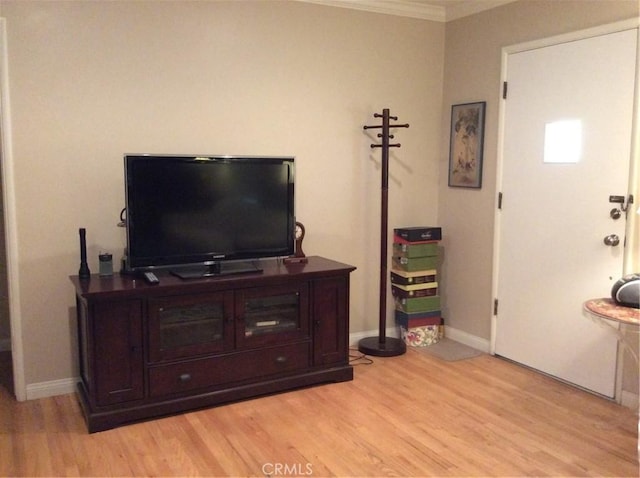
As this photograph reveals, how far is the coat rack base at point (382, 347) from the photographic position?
4.02m

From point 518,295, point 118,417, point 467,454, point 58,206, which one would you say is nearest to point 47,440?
point 118,417

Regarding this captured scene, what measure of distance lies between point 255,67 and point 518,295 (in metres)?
2.27

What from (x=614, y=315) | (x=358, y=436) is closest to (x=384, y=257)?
(x=358, y=436)

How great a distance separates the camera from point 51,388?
11.0ft

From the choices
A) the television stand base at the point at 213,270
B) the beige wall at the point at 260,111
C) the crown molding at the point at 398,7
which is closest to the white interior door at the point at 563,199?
the beige wall at the point at 260,111

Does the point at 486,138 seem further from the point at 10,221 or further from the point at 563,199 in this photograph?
the point at 10,221

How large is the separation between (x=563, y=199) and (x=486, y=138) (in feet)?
2.53

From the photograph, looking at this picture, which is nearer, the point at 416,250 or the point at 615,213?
the point at 615,213

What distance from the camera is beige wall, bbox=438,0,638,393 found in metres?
3.75

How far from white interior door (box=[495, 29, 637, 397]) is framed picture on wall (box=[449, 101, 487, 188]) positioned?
0.75ft

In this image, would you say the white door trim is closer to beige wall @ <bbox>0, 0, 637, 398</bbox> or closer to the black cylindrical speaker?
beige wall @ <bbox>0, 0, 637, 398</bbox>

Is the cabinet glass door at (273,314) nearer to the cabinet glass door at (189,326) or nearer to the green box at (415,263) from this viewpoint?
the cabinet glass door at (189,326)

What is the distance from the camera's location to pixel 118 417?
2.95 meters

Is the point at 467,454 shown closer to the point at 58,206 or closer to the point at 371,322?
the point at 371,322
